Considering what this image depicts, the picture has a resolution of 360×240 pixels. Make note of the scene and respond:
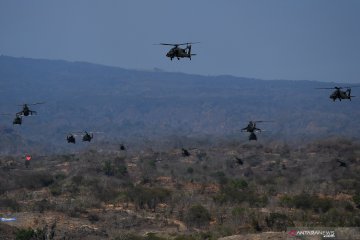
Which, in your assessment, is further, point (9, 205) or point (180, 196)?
point (180, 196)

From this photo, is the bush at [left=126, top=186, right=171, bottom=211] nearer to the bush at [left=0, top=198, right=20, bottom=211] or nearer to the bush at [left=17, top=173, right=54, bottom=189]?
the bush at [left=0, top=198, right=20, bottom=211]

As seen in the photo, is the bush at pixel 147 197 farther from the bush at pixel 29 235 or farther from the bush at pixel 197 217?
the bush at pixel 29 235

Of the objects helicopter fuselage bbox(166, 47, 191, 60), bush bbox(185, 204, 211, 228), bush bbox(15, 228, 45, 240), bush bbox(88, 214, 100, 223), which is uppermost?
helicopter fuselage bbox(166, 47, 191, 60)

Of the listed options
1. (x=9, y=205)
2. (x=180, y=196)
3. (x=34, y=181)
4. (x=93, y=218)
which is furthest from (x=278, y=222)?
(x=34, y=181)

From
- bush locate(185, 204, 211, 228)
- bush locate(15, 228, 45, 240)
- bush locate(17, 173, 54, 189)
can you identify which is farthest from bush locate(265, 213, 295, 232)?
bush locate(17, 173, 54, 189)

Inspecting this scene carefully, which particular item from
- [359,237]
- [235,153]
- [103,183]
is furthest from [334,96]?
[235,153]

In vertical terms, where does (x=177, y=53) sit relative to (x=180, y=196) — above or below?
above

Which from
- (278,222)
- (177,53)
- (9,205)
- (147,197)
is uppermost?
(177,53)

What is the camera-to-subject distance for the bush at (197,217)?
41531 millimetres

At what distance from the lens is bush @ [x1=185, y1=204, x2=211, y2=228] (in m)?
41.5

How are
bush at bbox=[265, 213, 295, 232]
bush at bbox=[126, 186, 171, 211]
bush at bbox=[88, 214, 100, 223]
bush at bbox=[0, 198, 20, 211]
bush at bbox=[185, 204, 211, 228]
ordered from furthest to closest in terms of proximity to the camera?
1. bush at bbox=[126, 186, 171, 211]
2. bush at bbox=[0, 198, 20, 211]
3. bush at bbox=[88, 214, 100, 223]
4. bush at bbox=[185, 204, 211, 228]
5. bush at bbox=[265, 213, 295, 232]

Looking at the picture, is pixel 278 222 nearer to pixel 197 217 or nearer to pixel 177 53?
pixel 197 217

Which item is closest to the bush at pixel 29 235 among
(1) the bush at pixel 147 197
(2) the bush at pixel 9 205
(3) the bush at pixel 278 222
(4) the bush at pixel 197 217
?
(4) the bush at pixel 197 217

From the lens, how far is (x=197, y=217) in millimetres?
42250
